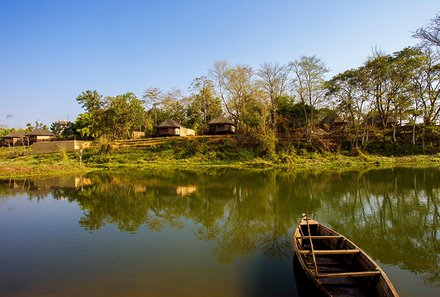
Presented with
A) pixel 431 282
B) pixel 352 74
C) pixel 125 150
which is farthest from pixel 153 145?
pixel 431 282

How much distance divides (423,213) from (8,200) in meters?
23.4

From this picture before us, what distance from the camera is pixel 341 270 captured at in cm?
686

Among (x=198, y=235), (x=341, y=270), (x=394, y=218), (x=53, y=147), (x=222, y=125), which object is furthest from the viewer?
(x=222, y=125)

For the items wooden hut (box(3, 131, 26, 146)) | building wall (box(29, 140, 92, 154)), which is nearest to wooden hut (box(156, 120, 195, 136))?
building wall (box(29, 140, 92, 154))

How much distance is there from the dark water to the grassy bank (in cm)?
1174

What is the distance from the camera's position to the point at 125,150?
43.4 meters

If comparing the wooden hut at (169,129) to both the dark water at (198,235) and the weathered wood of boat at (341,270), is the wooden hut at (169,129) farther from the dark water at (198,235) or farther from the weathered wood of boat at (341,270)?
the weathered wood of boat at (341,270)

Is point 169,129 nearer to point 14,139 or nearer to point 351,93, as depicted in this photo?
point 351,93

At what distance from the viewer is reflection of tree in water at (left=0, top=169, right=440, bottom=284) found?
31.6ft

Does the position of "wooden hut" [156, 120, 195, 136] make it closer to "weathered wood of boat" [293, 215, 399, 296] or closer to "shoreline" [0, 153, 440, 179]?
"shoreline" [0, 153, 440, 179]

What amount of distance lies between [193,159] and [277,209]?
26.1m

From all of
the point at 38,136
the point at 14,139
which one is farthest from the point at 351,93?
the point at 14,139

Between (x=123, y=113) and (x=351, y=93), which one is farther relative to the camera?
(x=123, y=113)

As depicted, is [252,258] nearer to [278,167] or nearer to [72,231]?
[72,231]
